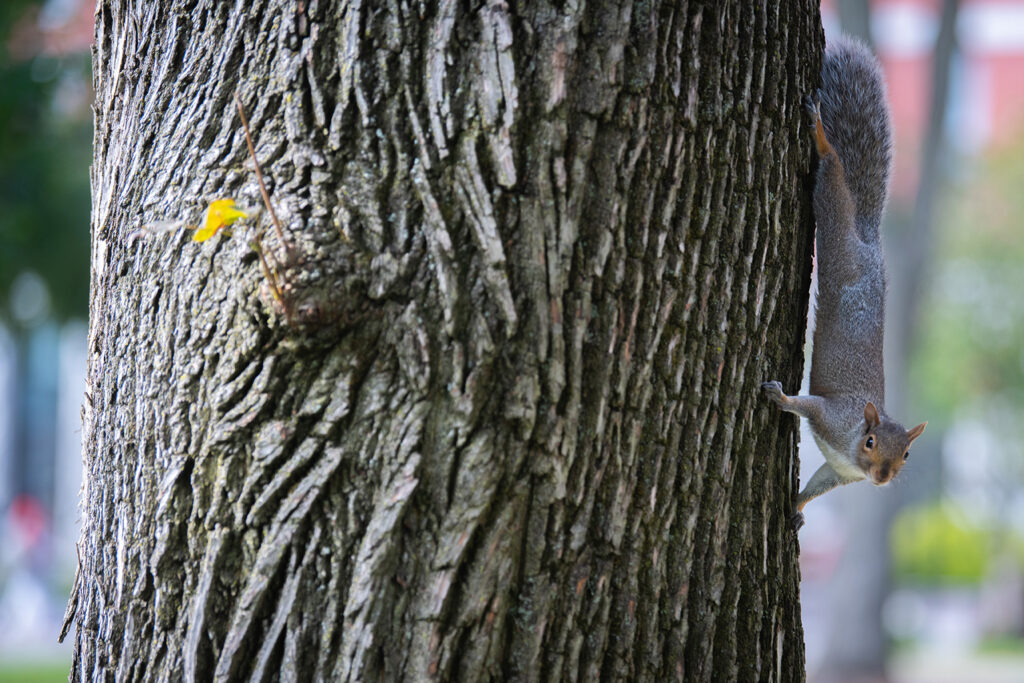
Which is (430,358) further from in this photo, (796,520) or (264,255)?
(796,520)

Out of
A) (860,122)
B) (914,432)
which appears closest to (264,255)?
(860,122)

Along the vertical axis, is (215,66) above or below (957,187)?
below

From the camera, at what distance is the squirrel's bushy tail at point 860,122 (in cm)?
232

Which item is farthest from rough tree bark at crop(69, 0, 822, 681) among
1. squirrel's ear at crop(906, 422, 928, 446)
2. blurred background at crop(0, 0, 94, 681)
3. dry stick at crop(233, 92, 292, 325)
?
blurred background at crop(0, 0, 94, 681)

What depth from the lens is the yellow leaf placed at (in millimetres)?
1548

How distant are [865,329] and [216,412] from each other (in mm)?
1757

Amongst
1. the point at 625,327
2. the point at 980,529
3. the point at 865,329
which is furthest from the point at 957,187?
the point at 625,327

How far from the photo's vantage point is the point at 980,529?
61.8 feet

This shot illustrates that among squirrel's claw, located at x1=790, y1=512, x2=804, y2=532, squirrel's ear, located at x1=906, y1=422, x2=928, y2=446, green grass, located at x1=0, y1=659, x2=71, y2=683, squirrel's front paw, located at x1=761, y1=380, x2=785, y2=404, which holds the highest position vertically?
squirrel's ear, located at x1=906, y1=422, x2=928, y2=446

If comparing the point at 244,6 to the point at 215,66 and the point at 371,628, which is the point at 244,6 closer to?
the point at 215,66

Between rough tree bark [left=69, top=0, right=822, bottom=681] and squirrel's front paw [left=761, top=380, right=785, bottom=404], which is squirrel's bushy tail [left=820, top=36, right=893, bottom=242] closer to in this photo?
rough tree bark [left=69, top=0, right=822, bottom=681]

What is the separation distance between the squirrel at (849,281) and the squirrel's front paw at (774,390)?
0.04 ft

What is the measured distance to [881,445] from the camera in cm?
287

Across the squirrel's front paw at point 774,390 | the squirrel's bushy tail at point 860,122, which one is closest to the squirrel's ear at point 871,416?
the squirrel's bushy tail at point 860,122
